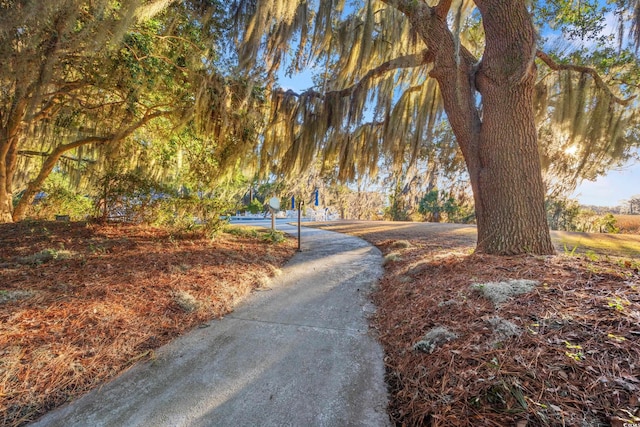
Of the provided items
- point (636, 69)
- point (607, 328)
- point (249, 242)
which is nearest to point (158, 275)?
point (249, 242)

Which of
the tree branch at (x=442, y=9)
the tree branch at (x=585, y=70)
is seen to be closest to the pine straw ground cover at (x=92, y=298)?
the tree branch at (x=442, y=9)

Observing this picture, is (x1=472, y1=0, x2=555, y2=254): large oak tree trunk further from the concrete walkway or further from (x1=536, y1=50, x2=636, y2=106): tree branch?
the concrete walkway

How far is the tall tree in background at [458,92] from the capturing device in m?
3.22

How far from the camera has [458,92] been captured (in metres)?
3.58

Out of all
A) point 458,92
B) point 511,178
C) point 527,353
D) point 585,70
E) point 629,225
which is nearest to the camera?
point 527,353

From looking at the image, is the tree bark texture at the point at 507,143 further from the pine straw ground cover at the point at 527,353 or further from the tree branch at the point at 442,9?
the pine straw ground cover at the point at 527,353

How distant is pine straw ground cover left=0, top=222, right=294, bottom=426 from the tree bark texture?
312cm

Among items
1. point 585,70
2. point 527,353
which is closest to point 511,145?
point 585,70

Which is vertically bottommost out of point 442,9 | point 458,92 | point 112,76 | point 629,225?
point 629,225

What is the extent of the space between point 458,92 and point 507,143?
953mm

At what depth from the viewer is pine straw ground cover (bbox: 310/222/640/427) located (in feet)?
3.55

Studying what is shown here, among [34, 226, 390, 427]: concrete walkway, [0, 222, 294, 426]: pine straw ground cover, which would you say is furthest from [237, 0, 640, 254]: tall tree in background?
[0, 222, 294, 426]: pine straw ground cover

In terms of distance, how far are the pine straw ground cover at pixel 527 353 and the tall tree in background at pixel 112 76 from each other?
13.4 feet

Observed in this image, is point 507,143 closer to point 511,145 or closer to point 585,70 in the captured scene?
point 511,145
